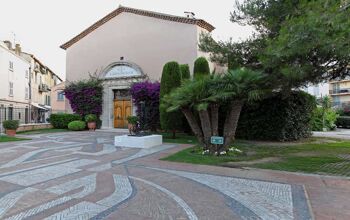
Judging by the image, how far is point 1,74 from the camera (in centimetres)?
2653

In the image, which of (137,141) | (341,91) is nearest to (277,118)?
(137,141)

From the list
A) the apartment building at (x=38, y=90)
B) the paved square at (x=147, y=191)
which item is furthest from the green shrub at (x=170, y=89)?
the apartment building at (x=38, y=90)

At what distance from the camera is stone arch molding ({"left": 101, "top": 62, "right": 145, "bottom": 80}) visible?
A: 1962 centimetres

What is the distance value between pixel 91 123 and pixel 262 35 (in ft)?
45.3

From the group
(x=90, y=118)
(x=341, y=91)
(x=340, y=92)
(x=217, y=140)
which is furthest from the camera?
(x=340, y=92)

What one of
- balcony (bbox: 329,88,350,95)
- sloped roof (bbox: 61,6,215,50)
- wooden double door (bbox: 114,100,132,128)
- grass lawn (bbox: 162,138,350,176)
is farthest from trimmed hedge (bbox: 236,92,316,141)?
balcony (bbox: 329,88,350,95)

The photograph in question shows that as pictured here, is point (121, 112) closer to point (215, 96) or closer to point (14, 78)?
point (215, 96)

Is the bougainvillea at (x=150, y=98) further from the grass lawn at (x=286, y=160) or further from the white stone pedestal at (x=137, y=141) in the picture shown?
the grass lawn at (x=286, y=160)

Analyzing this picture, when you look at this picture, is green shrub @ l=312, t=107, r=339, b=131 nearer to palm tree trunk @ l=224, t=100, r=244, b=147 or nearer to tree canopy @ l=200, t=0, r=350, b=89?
tree canopy @ l=200, t=0, r=350, b=89

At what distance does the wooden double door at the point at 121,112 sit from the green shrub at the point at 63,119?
2.71 meters

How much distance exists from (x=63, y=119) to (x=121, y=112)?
4.26 meters

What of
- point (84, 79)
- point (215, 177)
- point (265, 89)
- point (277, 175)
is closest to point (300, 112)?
point (265, 89)

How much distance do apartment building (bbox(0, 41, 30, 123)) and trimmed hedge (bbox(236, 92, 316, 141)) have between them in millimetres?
19125

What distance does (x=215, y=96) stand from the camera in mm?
8305
